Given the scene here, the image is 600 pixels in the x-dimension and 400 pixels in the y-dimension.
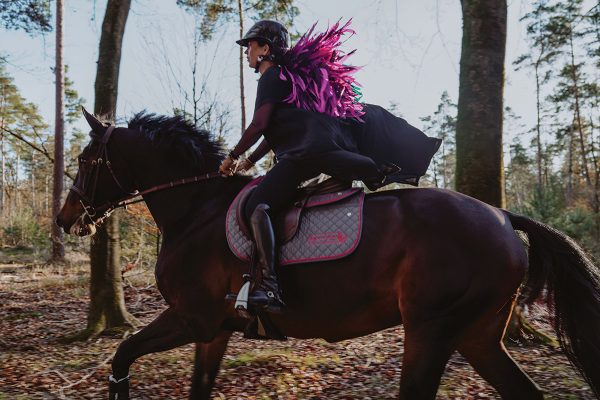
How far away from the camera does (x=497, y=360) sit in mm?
3055

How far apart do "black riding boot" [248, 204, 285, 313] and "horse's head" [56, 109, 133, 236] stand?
1.55 meters

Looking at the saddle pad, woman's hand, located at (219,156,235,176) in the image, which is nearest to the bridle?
woman's hand, located at (219,156,235,176)

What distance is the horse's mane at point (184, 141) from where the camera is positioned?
12.5ft

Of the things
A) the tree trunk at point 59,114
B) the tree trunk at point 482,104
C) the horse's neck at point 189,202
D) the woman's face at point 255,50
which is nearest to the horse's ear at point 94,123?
the horse's neck at point 189,202

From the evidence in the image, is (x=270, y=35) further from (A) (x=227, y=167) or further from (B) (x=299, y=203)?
(B) (x=299, y=203)

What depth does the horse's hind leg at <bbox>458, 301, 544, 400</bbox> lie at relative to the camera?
2980 millimetres

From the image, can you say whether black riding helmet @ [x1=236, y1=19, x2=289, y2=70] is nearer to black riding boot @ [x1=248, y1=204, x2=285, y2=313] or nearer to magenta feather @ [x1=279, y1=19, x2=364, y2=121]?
magenta feather @ [x1=279, y1=19, x2=364, y2=121]

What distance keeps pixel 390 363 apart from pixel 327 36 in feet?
12.9

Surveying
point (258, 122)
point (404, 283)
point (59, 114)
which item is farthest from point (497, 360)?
point (59, 114)

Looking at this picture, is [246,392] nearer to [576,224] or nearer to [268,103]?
[268,103]

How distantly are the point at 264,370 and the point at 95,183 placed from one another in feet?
9.25

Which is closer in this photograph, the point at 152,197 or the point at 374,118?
the point at 374,118

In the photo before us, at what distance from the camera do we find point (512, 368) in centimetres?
304

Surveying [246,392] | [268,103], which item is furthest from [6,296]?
[268,103]
